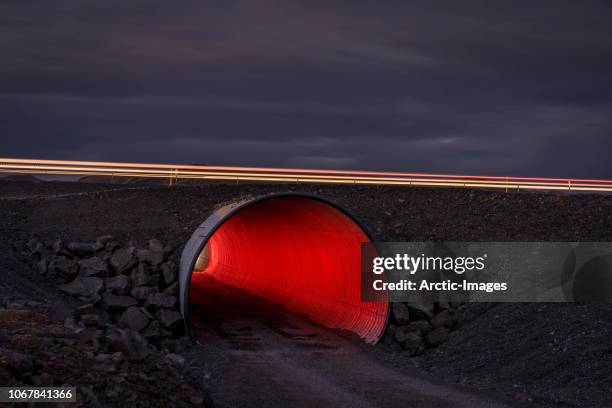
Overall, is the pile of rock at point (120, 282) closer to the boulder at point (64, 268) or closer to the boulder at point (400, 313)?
the boulder at point (64, 268)

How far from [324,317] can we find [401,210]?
5922mm

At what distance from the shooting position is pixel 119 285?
18.2 metres

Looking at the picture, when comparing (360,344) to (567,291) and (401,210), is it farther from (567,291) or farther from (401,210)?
(401,210)

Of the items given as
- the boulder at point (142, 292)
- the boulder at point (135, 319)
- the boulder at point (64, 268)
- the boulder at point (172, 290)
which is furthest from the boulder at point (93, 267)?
the boulder at point (135, 319)

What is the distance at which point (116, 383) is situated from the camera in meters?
9.59

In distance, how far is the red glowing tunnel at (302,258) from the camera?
1745 centimetres

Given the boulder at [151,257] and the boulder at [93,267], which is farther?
the boulder at [151,257]

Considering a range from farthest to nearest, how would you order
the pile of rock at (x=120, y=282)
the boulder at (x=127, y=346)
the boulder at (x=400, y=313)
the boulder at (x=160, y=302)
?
1. the boulder at (x=400, y=313)
2. the boulder at (x=160, y=302)
3. the pile of rock at (x=120, y=282)
4. the boulder at (x=127, y=346)

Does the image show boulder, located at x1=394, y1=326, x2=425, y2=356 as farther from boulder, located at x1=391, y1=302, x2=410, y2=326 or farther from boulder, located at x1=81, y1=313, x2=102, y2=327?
boulder, located at x1=81, y1=313, x2=102, y2=327

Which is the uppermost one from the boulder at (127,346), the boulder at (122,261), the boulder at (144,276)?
the boulder at (122,261)

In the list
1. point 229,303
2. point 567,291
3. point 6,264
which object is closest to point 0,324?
point 6,264

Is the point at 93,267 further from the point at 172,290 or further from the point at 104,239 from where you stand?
the point at 104,239

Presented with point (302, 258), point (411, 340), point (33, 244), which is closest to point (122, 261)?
point (33, 244)

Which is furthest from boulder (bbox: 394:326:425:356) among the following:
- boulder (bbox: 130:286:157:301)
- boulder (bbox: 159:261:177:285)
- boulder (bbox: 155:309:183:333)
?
boulder (bbox: 130:286:157:301)
